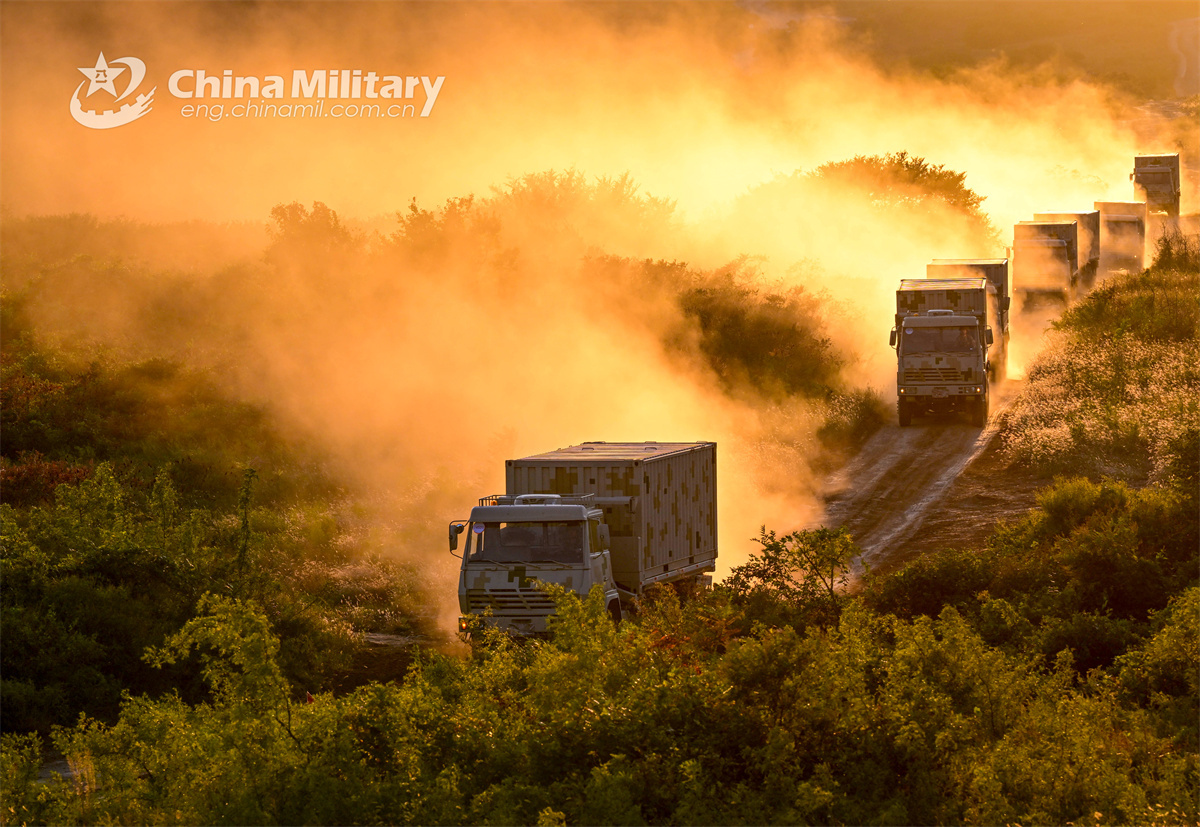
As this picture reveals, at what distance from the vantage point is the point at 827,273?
54.4 metres

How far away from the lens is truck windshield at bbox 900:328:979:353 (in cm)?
3606

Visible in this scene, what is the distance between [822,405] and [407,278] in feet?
48.3

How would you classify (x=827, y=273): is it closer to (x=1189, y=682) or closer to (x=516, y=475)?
(x=516, y=475)

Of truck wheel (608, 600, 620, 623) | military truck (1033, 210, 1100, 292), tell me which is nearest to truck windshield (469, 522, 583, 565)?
truck wheel (608, 600, 620, 623)

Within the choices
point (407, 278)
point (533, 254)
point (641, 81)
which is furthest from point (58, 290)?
point (641, 81)

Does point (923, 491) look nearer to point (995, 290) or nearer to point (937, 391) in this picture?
point (937, 391)

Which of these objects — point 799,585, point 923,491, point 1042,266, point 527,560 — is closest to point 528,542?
point 527,560

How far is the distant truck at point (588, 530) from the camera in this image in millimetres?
18250

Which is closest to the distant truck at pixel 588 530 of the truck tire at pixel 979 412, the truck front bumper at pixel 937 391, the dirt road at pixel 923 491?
the dirt road at pixel 923 491

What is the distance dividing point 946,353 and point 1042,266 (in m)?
16.0

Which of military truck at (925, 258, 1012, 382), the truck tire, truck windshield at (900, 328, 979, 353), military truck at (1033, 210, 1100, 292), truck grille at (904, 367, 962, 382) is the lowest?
the truck tire

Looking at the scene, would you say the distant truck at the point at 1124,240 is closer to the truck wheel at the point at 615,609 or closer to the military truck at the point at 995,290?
the military truck at the point at 995,290

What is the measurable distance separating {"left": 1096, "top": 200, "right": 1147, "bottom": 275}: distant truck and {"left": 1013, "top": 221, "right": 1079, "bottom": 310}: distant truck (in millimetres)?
11274

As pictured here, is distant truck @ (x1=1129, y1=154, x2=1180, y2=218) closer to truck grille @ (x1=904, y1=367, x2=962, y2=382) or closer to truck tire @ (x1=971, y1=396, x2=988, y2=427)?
truck tire @ (x1=971, y1=396, x2=988, y2=427)
